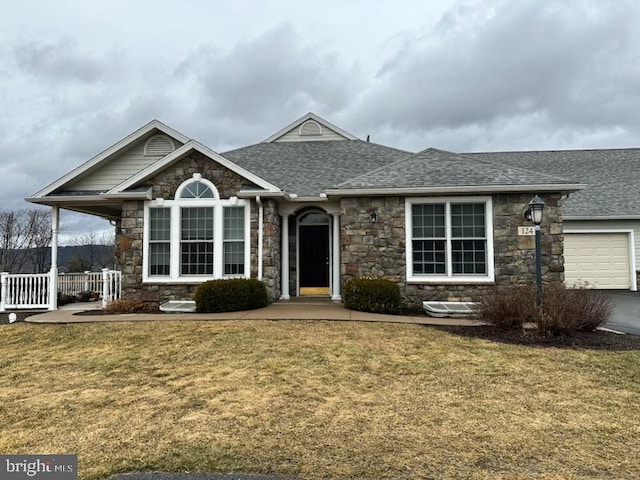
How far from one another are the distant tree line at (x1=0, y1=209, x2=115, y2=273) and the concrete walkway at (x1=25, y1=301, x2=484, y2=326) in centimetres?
1621

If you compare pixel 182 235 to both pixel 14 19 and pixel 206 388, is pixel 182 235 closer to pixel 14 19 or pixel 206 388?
pixel 206 388

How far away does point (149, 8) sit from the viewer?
41.3ft

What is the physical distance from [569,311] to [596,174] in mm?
13588

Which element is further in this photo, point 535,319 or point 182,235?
point 182,235

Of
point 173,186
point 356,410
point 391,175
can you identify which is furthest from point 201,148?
point 356,410

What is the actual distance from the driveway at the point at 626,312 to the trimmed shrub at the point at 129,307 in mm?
10776

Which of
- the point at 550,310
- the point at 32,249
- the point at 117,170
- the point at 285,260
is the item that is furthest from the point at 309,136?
the point at 32,249

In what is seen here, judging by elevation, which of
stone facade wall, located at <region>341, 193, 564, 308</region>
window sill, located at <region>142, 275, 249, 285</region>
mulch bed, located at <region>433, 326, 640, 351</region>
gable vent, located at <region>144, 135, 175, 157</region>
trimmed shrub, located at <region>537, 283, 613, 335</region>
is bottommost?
mulch bed, located at <region>433, 326, 640, 351</region>

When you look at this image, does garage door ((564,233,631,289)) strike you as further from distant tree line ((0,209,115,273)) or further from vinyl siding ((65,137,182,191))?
distant tree line ((0,209,115,273))

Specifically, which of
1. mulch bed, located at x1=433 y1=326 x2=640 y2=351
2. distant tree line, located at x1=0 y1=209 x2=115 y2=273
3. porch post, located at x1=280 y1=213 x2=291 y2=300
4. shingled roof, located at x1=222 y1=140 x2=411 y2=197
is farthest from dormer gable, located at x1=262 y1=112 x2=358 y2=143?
distant tree line, located at x1=0 y1=209 x2=115 y2=273

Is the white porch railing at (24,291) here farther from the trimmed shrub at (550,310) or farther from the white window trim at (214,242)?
the trimmed shrub at (550,310)

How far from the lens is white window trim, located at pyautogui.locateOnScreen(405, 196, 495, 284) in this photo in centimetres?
1047

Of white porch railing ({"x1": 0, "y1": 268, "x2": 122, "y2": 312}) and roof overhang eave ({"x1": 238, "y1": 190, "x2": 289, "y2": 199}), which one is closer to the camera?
roof overhang eave ({"x1": 238, "y1": 190, "x2": 289, "y2": 199})

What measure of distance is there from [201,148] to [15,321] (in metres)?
6.18
